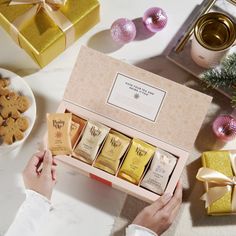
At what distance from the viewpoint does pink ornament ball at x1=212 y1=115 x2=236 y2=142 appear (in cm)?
100

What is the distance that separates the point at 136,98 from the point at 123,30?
0.57 ft

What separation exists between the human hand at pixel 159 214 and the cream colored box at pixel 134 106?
0.02 meters

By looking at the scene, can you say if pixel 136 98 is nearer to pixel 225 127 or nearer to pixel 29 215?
pixel 225 127

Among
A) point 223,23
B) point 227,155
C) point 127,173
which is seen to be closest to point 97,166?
point 127,173

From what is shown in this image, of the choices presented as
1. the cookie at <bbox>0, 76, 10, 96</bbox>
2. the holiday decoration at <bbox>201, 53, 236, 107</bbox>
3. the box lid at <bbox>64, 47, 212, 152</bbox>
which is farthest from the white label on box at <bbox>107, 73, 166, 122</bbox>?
the cookie at <bbox>0, 76, 10, 96</bbox>

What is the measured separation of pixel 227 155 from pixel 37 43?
1.49ft

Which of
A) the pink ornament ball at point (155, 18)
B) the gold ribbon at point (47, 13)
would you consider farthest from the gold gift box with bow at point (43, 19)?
the pink ornament ball at point (155, 18)

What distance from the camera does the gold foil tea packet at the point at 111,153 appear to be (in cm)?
93

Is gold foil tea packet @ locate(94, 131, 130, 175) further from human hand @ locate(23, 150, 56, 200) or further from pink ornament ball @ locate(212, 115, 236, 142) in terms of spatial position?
pink ornament ball @ locate(212, 115, 236, 142)

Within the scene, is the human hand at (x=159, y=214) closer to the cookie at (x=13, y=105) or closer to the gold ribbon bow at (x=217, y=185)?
the gold ribbon bow at (x=217, y=185)

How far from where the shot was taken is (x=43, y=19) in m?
1.01

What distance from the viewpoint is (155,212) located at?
925 mm

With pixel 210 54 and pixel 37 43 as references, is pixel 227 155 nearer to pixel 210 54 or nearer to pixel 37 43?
Answer: pixel 210 54

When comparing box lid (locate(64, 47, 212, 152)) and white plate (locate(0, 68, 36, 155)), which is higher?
box lid (locate(64, 47, 212, 152))
